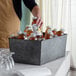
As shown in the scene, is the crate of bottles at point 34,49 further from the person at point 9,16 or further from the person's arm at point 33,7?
the person at point 9,16

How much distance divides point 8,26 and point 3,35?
0.29 ft

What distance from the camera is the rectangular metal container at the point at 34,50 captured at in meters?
0.92

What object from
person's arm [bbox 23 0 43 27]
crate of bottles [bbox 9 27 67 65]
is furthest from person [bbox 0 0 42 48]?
crate of bottles [bbox 9 27 67 65]

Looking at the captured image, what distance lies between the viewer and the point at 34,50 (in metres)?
0.92

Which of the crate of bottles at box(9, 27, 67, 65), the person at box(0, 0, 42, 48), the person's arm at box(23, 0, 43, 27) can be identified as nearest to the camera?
the crate of bottles at box(9, 27, 67, 65)

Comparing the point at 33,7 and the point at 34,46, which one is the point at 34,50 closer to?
the point at 34,46

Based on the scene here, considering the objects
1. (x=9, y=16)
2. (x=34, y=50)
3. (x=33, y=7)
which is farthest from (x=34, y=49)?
(x=9, y=16)

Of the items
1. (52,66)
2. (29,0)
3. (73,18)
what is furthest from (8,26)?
(73,18)

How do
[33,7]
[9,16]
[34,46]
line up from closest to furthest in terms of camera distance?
[34,46] → [33,7] → [9,16]

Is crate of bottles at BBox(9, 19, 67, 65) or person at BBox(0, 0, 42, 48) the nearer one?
crate of bottles at BBox(9, 19, 67, 65)

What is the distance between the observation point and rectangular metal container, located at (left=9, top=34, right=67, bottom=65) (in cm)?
92

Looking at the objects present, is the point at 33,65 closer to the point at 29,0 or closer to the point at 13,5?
the point at 29,0

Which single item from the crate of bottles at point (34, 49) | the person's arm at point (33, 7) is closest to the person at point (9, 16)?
the person's arm at point (33, 7)

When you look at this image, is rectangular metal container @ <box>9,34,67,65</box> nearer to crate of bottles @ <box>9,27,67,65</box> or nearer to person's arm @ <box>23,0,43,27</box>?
crate of bottles @ <box>9,27,67,65</box>
